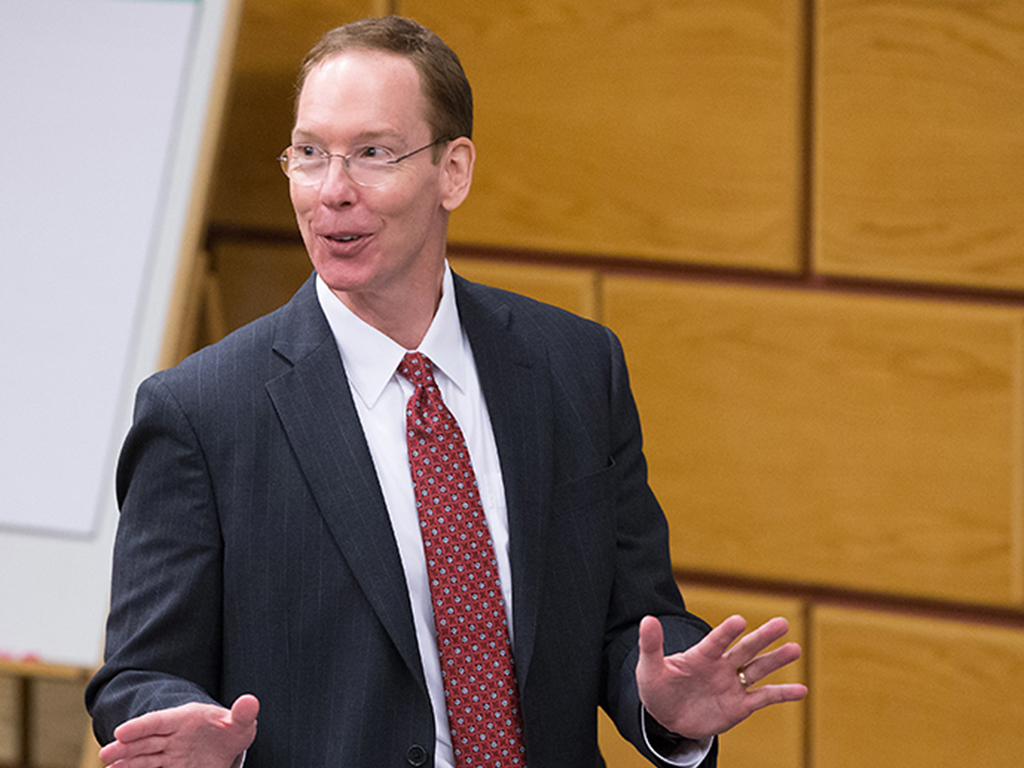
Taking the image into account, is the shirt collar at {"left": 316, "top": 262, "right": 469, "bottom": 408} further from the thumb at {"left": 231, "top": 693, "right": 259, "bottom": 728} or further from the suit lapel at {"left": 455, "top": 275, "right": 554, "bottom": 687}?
the thumb at {"left": 231, "top": 693, "right": 259, "bottom": 728}

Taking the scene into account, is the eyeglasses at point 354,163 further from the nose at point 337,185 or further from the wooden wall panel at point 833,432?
the wooden wall panel at point 833,432

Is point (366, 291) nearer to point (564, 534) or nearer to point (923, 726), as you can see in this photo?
point (564, 534)

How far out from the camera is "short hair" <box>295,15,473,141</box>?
48.6 inches

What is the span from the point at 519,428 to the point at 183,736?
0.47 meters

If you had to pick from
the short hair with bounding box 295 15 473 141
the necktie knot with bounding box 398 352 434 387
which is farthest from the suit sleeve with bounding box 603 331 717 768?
the short hair with bounding box 295 15 473 141

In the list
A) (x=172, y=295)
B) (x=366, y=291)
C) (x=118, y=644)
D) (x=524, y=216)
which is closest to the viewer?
(x=118, y=644)

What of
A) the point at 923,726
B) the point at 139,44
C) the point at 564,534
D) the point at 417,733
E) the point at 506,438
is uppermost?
the point at 139,44

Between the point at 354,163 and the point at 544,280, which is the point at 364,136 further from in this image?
the point at 544,280

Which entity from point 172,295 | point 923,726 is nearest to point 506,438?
point 172,295

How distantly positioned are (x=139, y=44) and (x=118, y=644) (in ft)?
5.27

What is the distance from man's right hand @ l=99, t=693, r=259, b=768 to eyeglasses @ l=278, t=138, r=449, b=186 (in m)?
0.51

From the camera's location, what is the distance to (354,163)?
123 centimetres

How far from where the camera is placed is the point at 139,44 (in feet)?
8.04

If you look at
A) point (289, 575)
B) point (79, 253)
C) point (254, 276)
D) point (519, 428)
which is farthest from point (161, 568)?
point (254, 276)
